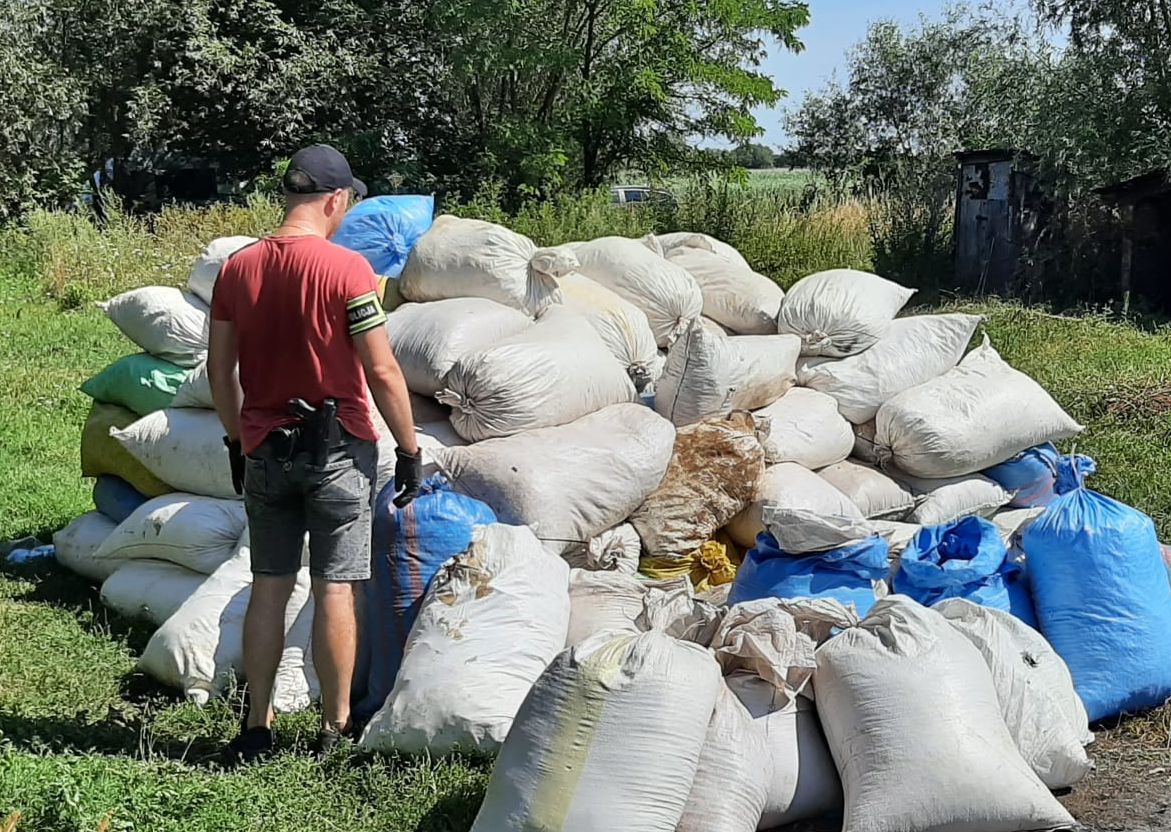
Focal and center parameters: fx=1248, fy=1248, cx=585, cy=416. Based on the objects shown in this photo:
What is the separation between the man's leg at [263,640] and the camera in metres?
3.35

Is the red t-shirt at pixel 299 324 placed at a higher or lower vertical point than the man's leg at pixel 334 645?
higher

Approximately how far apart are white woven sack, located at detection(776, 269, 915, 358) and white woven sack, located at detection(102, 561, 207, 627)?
2540 mm

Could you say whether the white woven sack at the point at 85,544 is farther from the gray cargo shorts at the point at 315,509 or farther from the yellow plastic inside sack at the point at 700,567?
the yellow plastic inside sack at the point at 700,567

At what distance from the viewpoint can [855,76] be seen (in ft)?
94.3

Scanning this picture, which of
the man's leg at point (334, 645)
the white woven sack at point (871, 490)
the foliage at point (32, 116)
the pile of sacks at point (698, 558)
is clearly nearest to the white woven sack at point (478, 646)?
the pile of sacks at point (698, 558)

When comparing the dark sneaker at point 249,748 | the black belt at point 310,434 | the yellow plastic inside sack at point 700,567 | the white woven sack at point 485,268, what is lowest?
the dark sneaker at point 249,748

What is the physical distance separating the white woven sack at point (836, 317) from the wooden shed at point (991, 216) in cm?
809

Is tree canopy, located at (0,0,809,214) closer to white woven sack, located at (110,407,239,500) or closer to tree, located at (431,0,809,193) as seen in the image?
tree, located at (431,0,809,193)

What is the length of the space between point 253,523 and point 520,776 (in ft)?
3.84

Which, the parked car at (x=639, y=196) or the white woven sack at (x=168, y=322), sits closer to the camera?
the white woven sack at (x=168, y=322)

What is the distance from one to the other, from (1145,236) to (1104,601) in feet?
30.4

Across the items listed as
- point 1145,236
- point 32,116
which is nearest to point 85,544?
point 1145,236

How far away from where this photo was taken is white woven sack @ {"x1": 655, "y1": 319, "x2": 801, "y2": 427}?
464 centimetres

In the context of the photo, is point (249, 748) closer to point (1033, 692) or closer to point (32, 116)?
point (1033, 692)
